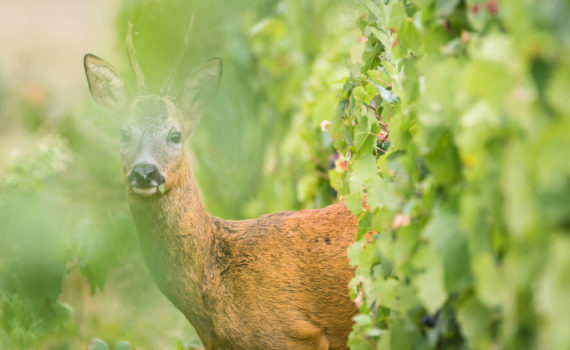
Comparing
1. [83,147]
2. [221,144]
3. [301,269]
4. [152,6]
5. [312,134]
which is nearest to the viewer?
[152,6]

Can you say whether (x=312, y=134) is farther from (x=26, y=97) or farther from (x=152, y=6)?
(x=26, y=97)

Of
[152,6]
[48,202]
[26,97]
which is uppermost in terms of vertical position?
[26,97]

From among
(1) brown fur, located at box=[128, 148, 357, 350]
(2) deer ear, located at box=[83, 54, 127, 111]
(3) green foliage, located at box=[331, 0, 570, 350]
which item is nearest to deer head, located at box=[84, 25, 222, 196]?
(2) deer ear, located at box=[83, 54, 127, 111]

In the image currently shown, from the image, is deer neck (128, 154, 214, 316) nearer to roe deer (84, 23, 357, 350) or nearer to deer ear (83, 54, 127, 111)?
roe deer (84, 23, 357, 350)

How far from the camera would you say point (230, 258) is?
407cm

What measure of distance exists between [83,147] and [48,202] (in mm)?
2146

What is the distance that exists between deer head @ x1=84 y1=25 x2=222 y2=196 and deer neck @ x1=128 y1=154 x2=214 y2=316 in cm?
7

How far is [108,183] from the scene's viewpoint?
6105mm

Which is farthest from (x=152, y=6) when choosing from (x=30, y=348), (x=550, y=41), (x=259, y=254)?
(x=550, y=41)

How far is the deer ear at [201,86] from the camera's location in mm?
4445

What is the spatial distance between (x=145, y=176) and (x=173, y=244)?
1.31 ft

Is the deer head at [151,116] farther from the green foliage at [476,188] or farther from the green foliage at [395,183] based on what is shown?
the green foliage at [476,188]

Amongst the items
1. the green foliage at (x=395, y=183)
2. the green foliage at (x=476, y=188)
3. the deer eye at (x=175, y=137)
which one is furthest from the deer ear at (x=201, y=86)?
the green foliage at (x=476, y=188)

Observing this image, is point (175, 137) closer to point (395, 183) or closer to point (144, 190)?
point (144, 190)
